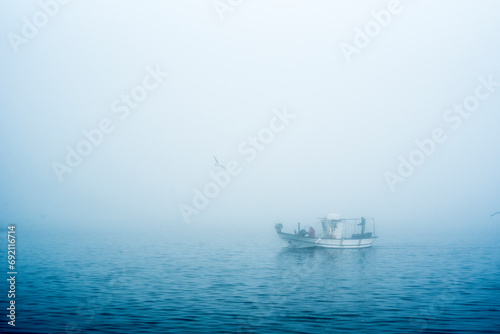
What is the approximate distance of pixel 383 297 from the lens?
29.5 metres

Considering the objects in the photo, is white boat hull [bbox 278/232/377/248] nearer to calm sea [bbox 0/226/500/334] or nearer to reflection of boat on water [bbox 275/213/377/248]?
reflection of boat on water [bbox 275/213/377/248]

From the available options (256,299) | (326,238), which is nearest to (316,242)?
(326,238)

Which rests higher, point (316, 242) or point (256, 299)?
point (316, 242)

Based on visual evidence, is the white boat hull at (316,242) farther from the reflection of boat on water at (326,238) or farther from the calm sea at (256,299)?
the calm sea at (256,299)

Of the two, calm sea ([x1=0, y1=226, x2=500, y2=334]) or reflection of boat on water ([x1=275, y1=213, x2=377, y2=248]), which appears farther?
reflection of boat on water ([x1=275, y1=213, x2=377, y2=248])

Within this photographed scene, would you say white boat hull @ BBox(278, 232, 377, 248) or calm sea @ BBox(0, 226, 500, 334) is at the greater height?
white boat hull @ BBox(278, 232, 377, 248)

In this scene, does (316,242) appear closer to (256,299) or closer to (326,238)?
(326,238)

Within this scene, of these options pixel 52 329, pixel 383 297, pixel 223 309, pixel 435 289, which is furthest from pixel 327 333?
pixel 435 289

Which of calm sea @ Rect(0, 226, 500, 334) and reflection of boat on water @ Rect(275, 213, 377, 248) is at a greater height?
reflection of boat on water @ Rect(275, 213, 377, 248)

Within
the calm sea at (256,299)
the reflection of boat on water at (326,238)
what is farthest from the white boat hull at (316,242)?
the calm sea at (256,299)

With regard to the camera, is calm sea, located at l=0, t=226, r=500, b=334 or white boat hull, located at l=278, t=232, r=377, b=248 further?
white boat hull, located at l=278, t=232, r=377, b=248

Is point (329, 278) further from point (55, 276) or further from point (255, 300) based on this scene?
point (55, 276)

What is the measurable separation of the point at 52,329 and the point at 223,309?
919cm

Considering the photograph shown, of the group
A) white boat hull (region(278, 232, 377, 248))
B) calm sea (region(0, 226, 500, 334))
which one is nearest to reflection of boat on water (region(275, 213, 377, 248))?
white boat hull (region(278, 232, 377, 248))
